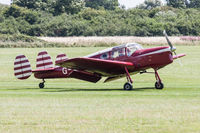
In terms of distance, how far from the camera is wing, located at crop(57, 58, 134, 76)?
19234 mm

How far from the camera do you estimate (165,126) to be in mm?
11078

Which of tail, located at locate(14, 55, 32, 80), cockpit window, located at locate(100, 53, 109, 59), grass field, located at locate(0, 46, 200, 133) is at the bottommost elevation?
grass field, located at locate(0, 46, 200, 133)

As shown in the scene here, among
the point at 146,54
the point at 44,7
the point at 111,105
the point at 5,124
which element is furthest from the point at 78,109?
the point at 44,7

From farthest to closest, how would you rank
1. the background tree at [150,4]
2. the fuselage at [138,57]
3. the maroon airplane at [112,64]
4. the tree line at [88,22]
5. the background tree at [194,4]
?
1. the background tree at [150,4]
2. the background tree at [194,4]
3. the tree line at [88,22]
4. the fuselage at [138,57]
5. the maroon airplane at [112,64]

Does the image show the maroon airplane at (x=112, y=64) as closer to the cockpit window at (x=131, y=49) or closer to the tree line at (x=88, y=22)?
the cockpit window at (x=131, y=49)

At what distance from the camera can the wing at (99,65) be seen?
63.1ft

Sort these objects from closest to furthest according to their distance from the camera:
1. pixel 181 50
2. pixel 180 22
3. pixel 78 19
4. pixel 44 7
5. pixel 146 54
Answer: pixel 146 54 < pixel 181 50 < pixel 180 22 < pixel 78 19 < pixel 44 7

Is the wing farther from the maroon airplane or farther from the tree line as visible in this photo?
the tree line

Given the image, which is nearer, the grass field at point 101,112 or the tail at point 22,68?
the grass field at point 101,112

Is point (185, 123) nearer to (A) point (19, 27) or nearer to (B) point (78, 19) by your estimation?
(A) point (19, 27)

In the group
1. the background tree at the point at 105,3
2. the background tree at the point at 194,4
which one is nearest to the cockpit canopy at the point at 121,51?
the background tree at the point at 194,4

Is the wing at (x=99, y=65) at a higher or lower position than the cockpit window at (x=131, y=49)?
lower

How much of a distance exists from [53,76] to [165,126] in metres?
11.4

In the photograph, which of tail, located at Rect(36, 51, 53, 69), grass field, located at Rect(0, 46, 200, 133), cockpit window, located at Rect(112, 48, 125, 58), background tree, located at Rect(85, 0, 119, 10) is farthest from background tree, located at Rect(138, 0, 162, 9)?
grass field, located at Rect(0, 46, 200, 133)
